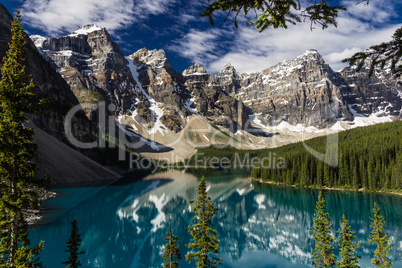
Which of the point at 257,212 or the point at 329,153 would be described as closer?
the point at 257,212

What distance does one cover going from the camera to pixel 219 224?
44875 mm

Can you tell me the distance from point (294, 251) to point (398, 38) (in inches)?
1334

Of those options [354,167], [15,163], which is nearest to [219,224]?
[15,163]

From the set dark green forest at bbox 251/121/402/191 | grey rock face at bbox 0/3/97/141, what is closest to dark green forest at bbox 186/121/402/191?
dark green forest at bbox 251/121/402/191

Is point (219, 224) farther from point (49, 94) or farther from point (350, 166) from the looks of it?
point (49, 94)

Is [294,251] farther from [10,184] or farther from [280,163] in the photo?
[280,163]

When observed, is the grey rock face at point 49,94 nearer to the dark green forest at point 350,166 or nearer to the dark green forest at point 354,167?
the dark green forest at point 350,166

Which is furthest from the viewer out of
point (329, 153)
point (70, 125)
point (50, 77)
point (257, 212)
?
point (50, 77)

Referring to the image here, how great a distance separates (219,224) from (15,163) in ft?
128

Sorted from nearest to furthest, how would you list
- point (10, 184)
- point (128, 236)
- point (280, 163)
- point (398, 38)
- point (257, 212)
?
point (398, 38), point (10, 184), point (128, 236), point (257, 212), point (280, 163)

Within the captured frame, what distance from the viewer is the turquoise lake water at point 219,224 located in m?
31.0

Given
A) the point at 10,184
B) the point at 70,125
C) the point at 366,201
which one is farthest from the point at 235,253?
the point at 70,125

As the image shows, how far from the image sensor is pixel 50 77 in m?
129

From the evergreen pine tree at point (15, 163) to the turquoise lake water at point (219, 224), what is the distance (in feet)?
64.3
